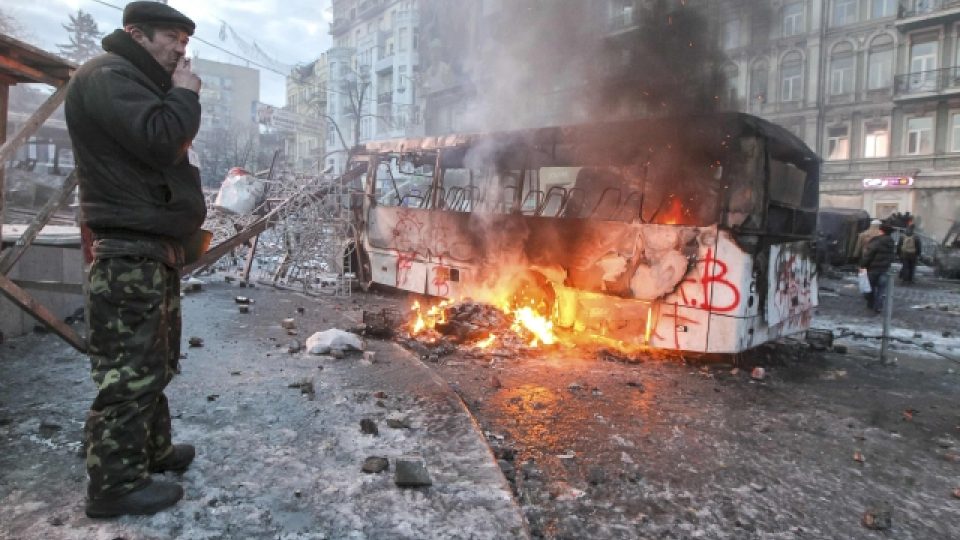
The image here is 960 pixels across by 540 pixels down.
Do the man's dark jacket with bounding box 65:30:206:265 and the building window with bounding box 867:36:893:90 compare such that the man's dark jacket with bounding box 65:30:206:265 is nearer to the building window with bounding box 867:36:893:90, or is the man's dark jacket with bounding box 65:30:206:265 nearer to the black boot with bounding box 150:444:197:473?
the black boot with bounding box 150:444:197:473

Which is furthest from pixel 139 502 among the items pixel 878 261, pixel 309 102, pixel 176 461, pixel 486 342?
pixel 309 102

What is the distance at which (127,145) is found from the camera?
2.16 metres

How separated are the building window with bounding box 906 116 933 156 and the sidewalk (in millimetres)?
30707

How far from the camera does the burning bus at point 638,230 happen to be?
537cm

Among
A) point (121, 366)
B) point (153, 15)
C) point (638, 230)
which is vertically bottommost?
point (121, 366)

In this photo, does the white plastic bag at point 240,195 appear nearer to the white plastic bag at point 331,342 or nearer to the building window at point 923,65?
the white plastic bag at point 331,342

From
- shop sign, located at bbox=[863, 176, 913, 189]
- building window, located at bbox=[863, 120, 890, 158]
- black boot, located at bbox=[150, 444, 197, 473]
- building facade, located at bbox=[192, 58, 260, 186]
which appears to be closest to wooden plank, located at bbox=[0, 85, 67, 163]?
black boot, located at bbox=[150, 444, 197, 473]

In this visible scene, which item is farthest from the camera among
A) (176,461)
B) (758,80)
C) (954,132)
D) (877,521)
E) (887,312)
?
(758,80)

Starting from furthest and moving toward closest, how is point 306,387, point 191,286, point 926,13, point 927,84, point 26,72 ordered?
point 927,84 → point 926,13 → point 191,286 → point 306,387 → point 26,72

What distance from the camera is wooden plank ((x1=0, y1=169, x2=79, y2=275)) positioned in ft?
11.1

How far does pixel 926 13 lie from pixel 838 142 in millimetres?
6257

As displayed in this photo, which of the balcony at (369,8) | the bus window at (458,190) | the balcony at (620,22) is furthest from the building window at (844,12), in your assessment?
the balcony at (369,8)

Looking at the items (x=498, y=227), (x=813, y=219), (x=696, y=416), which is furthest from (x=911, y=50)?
(x=696, y=416)

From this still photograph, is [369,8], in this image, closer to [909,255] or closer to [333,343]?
[909,255]
